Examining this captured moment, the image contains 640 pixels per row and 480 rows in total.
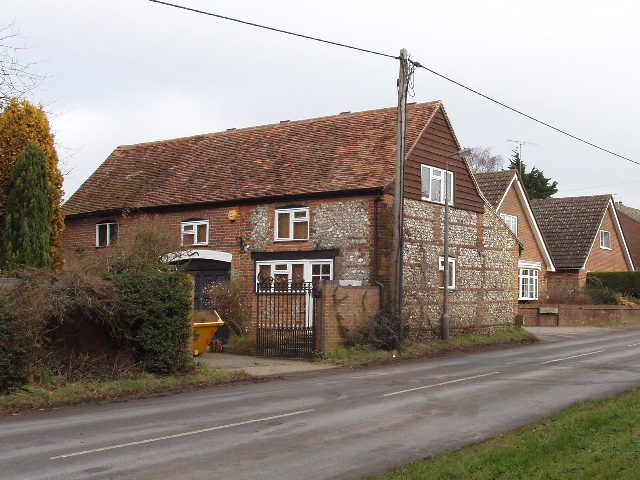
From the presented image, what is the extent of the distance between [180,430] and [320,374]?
781cm

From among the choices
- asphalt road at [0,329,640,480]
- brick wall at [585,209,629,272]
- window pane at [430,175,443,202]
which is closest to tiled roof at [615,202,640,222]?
brick wall at [585,209,629,272]

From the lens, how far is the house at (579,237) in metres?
43.3

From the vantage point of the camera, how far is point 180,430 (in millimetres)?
10484

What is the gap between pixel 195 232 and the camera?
27562mm

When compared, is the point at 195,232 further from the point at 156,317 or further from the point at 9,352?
the point at 9,352

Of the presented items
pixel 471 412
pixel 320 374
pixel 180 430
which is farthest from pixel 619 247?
pixel 180 430

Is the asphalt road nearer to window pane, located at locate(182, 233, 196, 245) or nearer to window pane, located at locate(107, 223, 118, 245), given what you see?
window pane, located at locate(182, 233, 196, 245)

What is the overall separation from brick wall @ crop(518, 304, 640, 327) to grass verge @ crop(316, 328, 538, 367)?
7163 millimetres

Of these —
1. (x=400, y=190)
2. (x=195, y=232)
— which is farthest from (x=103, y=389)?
(x=195, y=232)

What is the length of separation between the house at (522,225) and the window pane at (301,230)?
15103 mm

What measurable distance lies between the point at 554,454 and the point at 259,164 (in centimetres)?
2109

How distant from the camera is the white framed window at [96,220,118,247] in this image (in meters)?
29.4

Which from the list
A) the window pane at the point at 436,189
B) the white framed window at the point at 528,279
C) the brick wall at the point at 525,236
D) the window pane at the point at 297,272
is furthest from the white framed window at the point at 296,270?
the white framed window at the point at 528,279

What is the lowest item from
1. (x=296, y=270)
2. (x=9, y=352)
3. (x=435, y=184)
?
(x=9, y=352)
